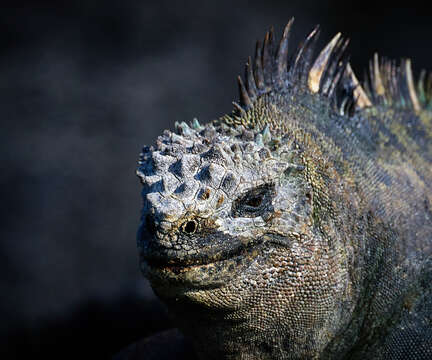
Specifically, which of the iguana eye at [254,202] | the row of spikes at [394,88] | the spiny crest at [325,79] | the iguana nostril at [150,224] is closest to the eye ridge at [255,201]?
the iguana eye at [254,202]

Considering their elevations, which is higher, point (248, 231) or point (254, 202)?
point (254, 202)

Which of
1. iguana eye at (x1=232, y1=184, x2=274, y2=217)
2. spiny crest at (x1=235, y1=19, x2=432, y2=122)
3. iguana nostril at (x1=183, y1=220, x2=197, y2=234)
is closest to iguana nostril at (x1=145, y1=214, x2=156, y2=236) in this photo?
iguana nostril at (x1=183, y1=220, x2=197, y2=234)

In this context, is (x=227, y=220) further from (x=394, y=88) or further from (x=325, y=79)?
(x=394, y=88)

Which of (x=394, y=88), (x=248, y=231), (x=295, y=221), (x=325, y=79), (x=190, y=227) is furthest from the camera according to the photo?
(x=394, y=88)

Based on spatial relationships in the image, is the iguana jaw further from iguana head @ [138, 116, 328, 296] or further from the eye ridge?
the eye ridge

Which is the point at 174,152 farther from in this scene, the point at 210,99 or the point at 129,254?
the point at 210,99

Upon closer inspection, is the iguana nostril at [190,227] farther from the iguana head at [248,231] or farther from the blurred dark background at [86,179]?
the blurred dark background at [86,179]

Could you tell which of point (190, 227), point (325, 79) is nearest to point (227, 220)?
point (190, 227)
